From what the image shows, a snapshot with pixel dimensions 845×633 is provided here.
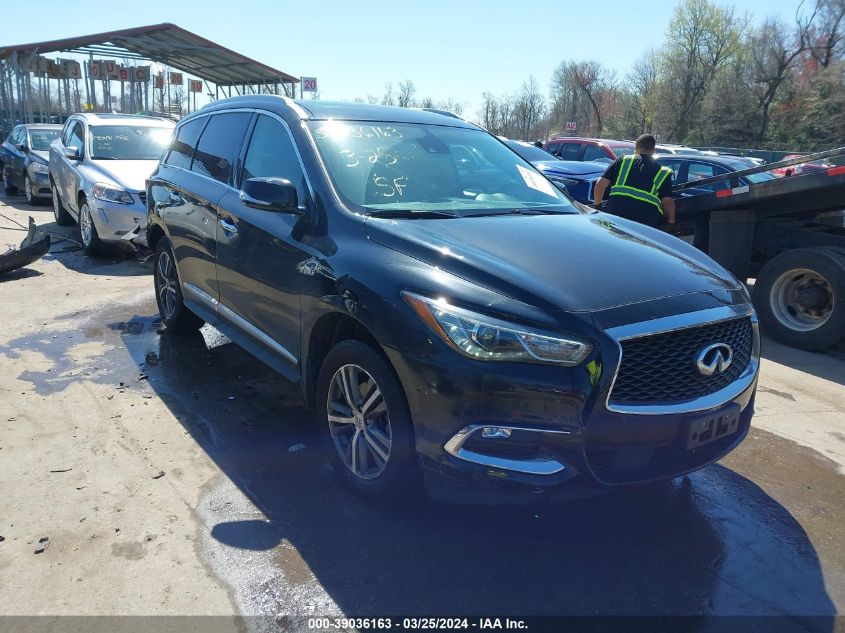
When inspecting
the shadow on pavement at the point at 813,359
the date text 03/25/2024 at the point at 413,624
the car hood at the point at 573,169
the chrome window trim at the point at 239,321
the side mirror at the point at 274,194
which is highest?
the car hood at the point at 573,169

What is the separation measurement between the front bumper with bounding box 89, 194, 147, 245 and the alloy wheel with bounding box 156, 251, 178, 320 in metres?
2.87

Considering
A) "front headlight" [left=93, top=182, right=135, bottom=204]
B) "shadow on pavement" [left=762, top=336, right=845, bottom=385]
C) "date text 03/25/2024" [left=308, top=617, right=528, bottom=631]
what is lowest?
"date text 03/25/2024" [left=308, top=617, right=528, bottom=631]

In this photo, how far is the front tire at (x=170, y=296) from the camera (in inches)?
217

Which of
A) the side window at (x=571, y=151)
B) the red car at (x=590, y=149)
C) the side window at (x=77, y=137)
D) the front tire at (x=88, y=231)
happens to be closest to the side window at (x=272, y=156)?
the front tire at (x=88, y=231)

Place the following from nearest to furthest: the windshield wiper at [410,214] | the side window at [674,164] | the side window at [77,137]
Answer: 1. the windshield wiper at [410,214]
2. the side window at [77,137]
3. the side window at [674,164]

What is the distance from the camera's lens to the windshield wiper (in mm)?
3318

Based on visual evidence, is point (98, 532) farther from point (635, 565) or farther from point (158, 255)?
point (158, 255)

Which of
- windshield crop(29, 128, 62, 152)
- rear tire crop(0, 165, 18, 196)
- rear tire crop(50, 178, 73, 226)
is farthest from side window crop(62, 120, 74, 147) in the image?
rear tire crop(0, 165, 18, 196)

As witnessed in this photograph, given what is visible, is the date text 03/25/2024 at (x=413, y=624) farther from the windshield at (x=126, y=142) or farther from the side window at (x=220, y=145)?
the windshield at (x=126, y=142)

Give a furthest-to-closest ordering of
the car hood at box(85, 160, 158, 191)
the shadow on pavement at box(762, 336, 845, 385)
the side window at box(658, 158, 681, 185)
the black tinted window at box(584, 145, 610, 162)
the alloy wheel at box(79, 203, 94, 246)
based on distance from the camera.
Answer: the black tinted window at box(584, 145, 610, 162), the side window at box(658, 158, 681, 185), the alloy wheel at box(79, 203, 94, 246), the car hood at box(85, 160, 158, 191), the shadow on pavement at box(762, 336, 845, 385)

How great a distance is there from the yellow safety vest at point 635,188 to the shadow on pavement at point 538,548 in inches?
147

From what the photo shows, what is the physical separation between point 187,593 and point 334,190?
2.02m

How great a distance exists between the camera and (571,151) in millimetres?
16016

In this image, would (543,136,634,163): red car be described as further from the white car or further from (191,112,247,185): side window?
(191,112,247,185): side window
